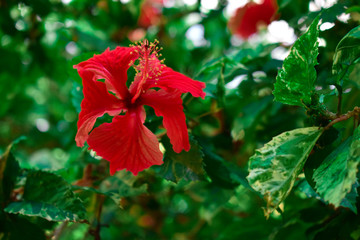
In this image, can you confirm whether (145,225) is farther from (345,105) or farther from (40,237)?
(345,105)

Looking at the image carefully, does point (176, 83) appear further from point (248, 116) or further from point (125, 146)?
point (248, 116)

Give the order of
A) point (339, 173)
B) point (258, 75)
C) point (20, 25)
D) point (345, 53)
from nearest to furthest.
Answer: point (339, 173), point (345, 53), point (258, 75), point (20, 25)

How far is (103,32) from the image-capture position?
1746mm

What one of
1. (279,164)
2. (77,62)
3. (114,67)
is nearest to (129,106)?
(114,67)

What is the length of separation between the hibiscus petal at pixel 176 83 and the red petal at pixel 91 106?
9cm

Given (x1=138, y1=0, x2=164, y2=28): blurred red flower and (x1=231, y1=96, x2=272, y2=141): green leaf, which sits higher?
(x1=138, y1=0, x2=164, y2=28): blurred red flower

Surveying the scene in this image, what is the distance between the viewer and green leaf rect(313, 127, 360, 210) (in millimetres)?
526

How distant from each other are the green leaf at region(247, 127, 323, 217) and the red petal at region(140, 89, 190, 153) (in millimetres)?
152

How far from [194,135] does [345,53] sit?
39 centimetres

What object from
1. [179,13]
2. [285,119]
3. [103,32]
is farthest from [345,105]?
[103,32]

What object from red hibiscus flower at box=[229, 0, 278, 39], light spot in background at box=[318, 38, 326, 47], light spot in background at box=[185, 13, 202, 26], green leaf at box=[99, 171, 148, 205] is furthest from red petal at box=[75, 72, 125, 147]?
red hibiscus flower at box=[229, 0, 278, 39]

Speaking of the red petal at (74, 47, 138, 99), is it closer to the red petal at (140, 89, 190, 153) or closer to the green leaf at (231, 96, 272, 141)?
the red petal at (140, 89, 190, 153)

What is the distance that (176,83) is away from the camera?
735mm

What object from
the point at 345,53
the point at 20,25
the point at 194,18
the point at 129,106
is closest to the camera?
the point at 345,53
